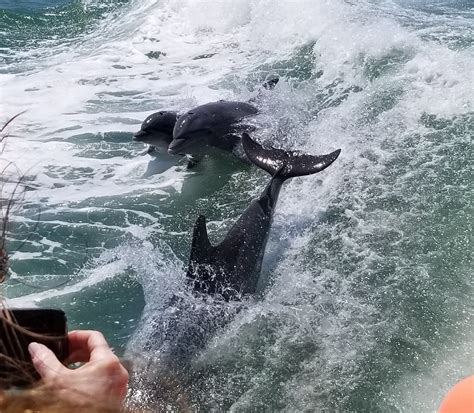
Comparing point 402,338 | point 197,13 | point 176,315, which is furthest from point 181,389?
point 197,13

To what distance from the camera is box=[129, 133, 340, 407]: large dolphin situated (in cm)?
509

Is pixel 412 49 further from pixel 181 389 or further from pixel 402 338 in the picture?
pixel 181 389

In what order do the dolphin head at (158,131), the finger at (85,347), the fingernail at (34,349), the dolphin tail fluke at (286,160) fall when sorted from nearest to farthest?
1. the fingernail at (34,349)
2. the finger at (85,347)
3. the dolphin tail fluke at (286,160)
4. the dolphin head at (158,131)

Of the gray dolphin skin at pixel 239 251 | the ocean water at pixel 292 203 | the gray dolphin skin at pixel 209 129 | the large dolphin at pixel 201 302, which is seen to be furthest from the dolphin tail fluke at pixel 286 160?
the gray dolphin skin at pixel 209 129

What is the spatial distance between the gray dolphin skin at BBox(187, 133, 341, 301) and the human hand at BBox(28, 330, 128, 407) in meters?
3.56

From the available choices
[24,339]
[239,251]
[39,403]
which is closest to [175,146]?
[239,251]

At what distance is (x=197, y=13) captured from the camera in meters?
18.0

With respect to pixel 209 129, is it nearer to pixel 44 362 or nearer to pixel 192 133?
pixel 192 133

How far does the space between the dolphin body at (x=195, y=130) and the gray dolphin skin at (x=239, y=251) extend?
1.94 meters

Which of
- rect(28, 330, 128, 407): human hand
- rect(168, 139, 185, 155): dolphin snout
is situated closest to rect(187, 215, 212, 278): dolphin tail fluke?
rect(168, 139, 185, 155): dolphin snout

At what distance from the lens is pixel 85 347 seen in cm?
236

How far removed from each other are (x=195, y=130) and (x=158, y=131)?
0.72 meters

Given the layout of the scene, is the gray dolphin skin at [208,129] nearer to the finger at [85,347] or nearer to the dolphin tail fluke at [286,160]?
the dolphin tail fluke at [286,160]

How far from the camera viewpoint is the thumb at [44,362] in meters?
1.85
